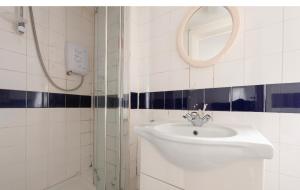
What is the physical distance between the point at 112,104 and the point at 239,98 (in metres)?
0.84

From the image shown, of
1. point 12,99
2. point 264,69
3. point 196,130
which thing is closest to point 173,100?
point 196,130

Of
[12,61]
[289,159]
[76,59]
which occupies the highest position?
[76,59]

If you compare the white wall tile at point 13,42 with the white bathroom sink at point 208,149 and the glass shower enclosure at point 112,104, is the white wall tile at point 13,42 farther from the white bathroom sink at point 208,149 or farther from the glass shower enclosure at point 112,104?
the white bathroom sink at point 208,149

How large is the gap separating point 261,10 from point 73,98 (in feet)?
5.58

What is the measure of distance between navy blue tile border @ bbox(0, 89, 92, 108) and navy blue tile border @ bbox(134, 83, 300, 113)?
0.89m

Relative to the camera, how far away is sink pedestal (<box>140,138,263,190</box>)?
1.65 ft

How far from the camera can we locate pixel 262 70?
90cm

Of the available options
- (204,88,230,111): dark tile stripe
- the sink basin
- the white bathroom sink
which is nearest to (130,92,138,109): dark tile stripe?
the sink basin

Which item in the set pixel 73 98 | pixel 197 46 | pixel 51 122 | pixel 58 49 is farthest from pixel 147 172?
pixel 58 49

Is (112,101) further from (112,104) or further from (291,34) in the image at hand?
(291,34)

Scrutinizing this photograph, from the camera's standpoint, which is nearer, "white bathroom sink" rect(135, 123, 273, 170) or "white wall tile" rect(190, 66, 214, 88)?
"white bathroom sink" rect(135, 123, 273, 170)

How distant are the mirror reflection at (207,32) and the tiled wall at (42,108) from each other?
1194 millimetres

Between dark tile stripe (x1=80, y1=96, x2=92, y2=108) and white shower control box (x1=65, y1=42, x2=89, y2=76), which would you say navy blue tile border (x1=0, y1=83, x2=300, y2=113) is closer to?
dark tile stripe (x1=80, y1=96, x2=92, y2=108)

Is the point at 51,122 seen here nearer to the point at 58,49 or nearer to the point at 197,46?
the point at 58,49
